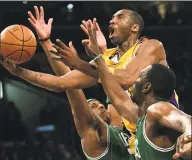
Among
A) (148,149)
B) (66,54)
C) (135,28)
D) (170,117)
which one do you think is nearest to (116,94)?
(66,54)

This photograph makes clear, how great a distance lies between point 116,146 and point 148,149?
115 centimetres

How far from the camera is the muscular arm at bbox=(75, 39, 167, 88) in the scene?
3.20 m

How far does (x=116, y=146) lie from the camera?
3775 millimetres

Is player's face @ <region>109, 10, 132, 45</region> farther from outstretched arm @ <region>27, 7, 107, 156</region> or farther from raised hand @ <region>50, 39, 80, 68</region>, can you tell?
raised hand @ <region>50, 39, 80, 68</region>

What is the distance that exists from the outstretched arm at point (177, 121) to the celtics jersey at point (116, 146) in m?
1.20

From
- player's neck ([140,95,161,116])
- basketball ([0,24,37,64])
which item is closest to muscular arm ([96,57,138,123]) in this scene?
player's neck ([140,95,161,116])

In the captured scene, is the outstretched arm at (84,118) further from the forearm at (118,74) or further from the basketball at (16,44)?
the forearm at (118,74)

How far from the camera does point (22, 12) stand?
328 inches

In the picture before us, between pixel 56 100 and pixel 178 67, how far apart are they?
7.03 ft

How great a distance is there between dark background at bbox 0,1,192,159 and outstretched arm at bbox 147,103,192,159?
222 inches

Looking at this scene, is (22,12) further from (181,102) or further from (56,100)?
(181,102)

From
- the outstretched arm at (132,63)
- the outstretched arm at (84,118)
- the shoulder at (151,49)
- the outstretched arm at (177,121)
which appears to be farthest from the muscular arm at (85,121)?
the outstretched arm at (177,121)

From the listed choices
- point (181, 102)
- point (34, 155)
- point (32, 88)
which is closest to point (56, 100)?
point (32, 88)

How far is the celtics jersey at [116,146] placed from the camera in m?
3.73
